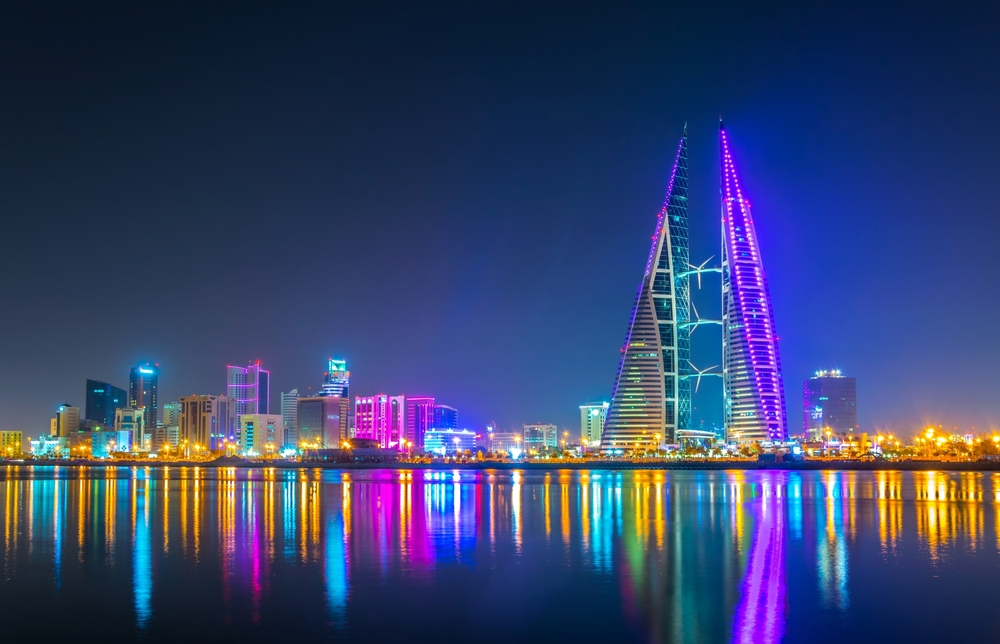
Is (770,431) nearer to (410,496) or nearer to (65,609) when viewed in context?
(410,496)

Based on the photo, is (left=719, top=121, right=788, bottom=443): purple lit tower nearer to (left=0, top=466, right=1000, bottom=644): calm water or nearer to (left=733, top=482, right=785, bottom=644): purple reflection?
(left=0, top=466, right=1000, bottom=644): calm water

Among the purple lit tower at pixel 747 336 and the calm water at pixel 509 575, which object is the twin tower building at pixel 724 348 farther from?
the calm water at pixel 509 575

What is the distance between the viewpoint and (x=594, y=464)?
180375mm

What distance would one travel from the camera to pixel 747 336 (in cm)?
18300

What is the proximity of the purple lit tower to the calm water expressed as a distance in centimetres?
13913

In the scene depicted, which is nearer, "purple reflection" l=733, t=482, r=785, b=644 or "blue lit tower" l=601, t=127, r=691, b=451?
"purple reflection" l=733, t=482, r=785, b=644

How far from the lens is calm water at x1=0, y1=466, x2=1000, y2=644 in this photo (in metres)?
19.0

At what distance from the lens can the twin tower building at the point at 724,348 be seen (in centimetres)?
18425

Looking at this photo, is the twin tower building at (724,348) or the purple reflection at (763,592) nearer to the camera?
the purple reflection at (763,592)

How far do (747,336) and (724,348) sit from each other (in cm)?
1253

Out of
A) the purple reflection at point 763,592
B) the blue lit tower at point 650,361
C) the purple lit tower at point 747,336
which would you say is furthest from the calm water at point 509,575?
the blue lit tower at point 650,361

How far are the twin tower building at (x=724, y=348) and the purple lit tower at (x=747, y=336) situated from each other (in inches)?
7.8

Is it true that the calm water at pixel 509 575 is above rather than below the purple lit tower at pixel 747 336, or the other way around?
below

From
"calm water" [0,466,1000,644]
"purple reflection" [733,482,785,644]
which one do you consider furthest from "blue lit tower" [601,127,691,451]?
"purple reflection" [733,482,785,644]
